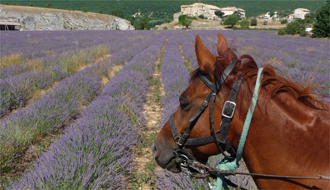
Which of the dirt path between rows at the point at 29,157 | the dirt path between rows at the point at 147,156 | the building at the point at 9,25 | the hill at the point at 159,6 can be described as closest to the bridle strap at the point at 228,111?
the dirt path between rows at the point at 147,156

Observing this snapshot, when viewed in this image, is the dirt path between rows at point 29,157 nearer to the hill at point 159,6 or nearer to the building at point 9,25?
the building at point 9,25

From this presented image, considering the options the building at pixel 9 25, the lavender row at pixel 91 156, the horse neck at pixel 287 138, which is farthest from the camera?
the building at pixel 9 25

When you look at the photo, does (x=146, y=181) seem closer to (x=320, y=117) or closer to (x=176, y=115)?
(x=176, y=115)

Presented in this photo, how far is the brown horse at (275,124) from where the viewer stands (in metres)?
0.97

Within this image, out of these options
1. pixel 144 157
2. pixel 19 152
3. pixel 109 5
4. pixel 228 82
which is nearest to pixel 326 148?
pixel 228 82

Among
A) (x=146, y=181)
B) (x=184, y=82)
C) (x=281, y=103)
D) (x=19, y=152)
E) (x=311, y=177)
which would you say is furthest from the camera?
(x=184, y=82)

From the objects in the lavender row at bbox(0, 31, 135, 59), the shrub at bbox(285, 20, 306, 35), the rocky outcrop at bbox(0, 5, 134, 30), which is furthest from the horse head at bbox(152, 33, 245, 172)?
the rocky outcrop at bbox(0, 5, 134, 30)

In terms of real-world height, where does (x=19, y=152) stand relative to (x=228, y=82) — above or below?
below

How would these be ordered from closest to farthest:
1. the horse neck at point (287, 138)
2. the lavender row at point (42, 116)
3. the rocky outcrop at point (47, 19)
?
the horse neck at point (287, 138)
the lavender row at point (42, 116)
the rocky outcrop at point (47, 19)

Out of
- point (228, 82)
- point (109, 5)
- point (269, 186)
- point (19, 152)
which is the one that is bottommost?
point (19, 152)

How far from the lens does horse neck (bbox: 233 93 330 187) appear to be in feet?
3.15

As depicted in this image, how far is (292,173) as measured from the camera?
0.99 metres

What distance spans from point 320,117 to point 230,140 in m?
0.43

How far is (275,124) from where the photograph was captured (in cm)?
102
